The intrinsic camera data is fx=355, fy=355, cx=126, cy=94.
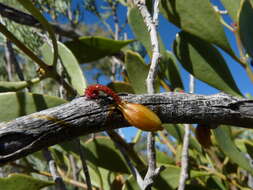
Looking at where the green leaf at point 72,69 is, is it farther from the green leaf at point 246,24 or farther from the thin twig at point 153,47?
the green leaf at point 246,24

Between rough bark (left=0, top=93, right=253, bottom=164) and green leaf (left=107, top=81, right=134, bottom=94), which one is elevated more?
rough bark (left=0, top=93, right=253, bottom=164)

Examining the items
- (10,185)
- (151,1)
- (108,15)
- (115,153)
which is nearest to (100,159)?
(115,153)

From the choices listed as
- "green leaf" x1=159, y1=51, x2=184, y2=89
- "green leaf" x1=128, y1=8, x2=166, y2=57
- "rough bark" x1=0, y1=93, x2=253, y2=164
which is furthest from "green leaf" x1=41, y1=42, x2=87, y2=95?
"rough bark" x1=0, y1=93, x2=253, y2=164

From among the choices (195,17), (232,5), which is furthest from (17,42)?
(232,5)

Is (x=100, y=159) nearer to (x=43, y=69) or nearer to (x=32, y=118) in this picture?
(x=43, y=69)

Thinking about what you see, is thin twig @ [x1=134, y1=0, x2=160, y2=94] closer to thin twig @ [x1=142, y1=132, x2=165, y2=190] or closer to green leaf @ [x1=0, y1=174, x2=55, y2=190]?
thin twig @ [x1=142, y1=132, x2=165, y2=190]

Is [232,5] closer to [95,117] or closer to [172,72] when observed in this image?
[172,72]
